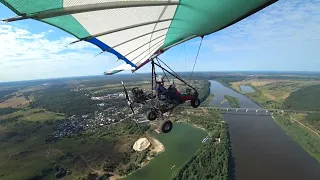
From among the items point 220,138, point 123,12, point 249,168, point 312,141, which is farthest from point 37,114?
point 123,12

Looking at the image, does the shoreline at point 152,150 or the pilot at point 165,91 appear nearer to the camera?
the pilot at point 165,91

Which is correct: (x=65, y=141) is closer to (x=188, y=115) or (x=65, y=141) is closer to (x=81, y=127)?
(x=81, y=127)

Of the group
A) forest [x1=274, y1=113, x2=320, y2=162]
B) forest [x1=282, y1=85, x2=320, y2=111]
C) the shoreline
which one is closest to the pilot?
the shoreline

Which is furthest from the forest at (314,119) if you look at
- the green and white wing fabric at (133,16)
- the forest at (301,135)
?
the green and white wing fabric at (133,16)

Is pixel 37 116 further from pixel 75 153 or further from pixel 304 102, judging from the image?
pixel 304 102

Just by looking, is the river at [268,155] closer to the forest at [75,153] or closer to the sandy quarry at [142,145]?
the sandy quarry at [142,145]

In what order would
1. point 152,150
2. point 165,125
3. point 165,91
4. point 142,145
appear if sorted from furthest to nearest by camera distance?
point 142,145 → point 152,150 → point 165,91 → point 165,125

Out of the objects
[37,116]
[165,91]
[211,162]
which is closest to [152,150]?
[211,162]
